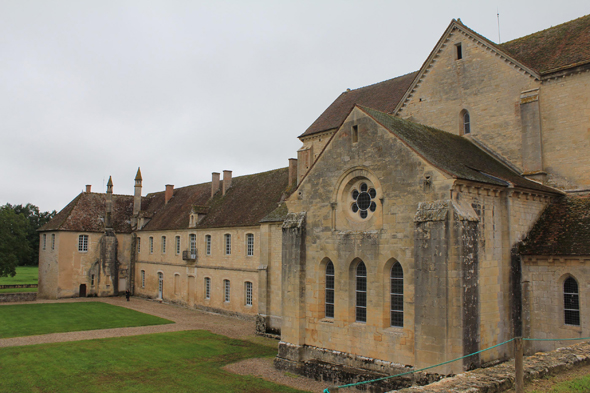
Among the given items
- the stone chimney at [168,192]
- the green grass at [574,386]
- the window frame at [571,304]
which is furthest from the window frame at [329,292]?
the stone chimney at [168,192]

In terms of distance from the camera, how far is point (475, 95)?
2017 cm

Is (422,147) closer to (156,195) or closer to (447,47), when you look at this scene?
(447,47)

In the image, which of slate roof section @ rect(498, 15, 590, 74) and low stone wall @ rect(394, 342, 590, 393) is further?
slate roof section @ rect(498, 15, 590, 74)

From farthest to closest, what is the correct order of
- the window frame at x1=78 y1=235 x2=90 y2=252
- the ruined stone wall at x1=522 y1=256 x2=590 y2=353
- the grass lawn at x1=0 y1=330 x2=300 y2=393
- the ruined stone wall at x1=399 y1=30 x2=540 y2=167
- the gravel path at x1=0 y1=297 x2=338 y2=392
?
the window frame at x1=78 y1=235 x2=90 y2=252 < the ruined stone wall at x1=399 y1=30 x2=540 y2=167 < the gravel path at x1=0 y1=297 x2=338 y2=392 < the grass lawn at x1=0 y1=330 x2=300 y2=393 < the ruined stone wall at x1=522 y1=256 x2=590 y2=353

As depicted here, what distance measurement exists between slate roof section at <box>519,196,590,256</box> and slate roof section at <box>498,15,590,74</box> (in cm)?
577

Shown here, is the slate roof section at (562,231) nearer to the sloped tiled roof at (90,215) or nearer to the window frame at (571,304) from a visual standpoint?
the window frame at (571,304)

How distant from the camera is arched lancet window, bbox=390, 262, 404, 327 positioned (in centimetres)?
1480

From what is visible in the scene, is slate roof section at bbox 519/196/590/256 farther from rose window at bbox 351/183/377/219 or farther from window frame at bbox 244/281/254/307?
window frame at bbox 244/281/254/307

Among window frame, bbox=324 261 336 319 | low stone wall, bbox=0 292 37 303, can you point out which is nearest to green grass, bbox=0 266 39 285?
low stone wall, bbox=0 292 37 303

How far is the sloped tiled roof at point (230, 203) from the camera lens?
32906 millimetres

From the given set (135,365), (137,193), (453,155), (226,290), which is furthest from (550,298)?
(137,193)

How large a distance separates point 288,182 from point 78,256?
2520 centimetres

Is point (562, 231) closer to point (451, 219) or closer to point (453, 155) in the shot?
point (453, 155)

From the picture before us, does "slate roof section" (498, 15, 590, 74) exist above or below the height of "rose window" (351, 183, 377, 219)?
above
